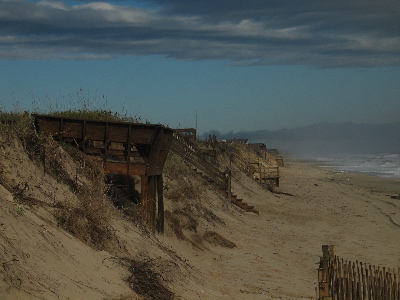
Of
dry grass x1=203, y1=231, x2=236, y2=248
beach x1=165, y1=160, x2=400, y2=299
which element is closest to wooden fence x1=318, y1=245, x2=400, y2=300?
beach x1=165, y1=160, x2=400, y2=299

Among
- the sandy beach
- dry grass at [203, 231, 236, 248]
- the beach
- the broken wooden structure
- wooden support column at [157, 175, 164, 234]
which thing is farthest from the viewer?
dry grass at [203, 231, 236, 248]

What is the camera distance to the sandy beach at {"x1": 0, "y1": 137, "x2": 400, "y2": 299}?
901cm

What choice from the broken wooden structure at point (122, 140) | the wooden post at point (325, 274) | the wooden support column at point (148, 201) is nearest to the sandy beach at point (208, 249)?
the wooden support column at point (148, 201)

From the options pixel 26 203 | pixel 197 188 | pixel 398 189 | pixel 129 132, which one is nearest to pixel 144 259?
pixel 26 203

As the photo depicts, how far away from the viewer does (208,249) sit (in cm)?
1786

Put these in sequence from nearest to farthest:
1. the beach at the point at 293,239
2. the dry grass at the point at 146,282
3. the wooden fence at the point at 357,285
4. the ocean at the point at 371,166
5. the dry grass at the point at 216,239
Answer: the dry grass at the point at 146,282
the wooden fence at the point at 357,285
the beach at the point at 293,239
the dry grass at the point at 216,239
the ocean at the point at 371,166

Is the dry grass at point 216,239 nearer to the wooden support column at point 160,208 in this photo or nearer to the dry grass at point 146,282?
the wooden support column at point 160,208

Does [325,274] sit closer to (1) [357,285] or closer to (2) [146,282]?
(1) [357,285]

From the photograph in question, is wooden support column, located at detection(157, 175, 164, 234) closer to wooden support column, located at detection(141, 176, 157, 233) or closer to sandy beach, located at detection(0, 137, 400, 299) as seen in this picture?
sandy beach, located at detection(0, 137, 400, 299)

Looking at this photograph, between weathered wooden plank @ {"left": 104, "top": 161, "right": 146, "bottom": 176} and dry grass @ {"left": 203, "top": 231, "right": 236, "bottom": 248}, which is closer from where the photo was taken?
weathered wooden plank @ {"left": 104, "top": 161, "right": 146, "bottom": 176}

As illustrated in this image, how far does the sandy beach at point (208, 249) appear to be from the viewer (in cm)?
901

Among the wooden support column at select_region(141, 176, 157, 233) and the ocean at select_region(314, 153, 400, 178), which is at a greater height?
the wooden support column at select_region(141, 176, 157, 233)

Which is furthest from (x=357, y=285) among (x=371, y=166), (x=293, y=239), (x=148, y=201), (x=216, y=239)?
(x=371, y=166)

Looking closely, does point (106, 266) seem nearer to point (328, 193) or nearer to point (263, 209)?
point (263, 209)
